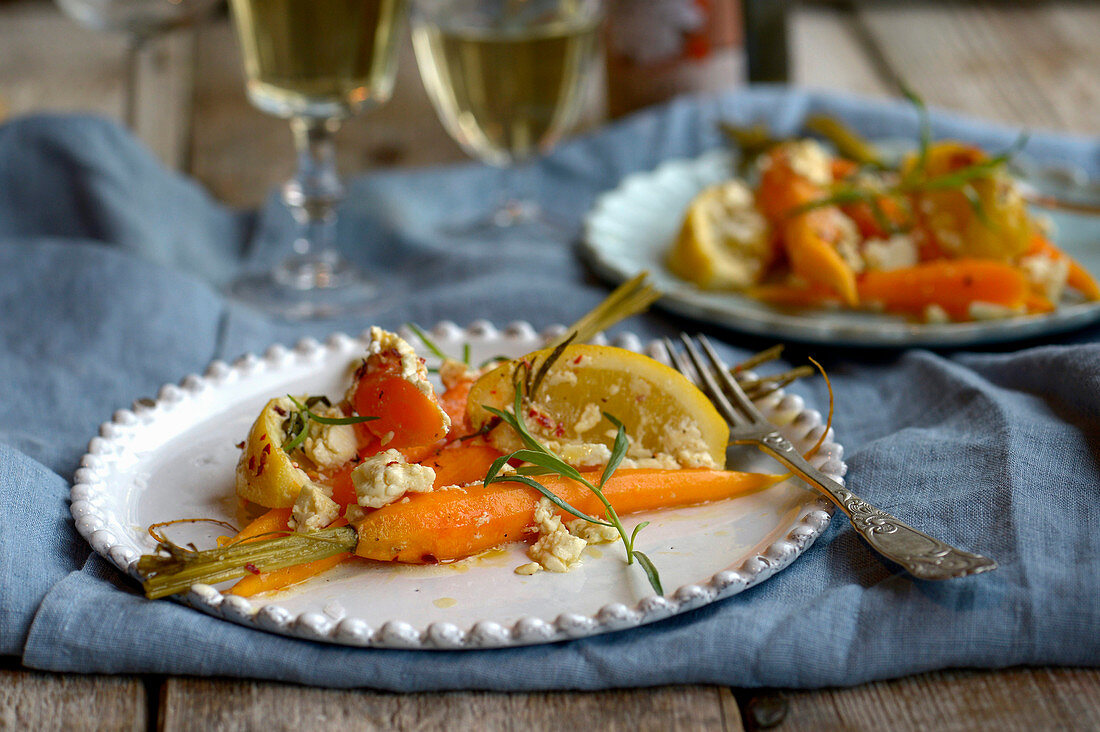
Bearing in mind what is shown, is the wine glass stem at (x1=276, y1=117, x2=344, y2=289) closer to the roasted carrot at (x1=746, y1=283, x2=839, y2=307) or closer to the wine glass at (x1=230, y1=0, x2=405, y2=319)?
the wine glass at (x1=230, y1=0, x2=405, y2=319)

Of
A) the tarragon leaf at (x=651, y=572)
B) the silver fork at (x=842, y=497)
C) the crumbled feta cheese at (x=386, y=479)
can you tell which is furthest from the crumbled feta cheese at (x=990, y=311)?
the crumbled feta cheese at (x=386, y=479)

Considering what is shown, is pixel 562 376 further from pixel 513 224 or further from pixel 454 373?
pixel 513 224

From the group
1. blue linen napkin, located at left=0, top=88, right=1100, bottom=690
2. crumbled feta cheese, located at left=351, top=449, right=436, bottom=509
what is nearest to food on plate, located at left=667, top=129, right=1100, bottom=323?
blue linen napkin, located at left=0, top=88, right=1100, bottom=690

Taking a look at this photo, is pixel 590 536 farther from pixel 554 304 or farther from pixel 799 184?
pixel 799 184

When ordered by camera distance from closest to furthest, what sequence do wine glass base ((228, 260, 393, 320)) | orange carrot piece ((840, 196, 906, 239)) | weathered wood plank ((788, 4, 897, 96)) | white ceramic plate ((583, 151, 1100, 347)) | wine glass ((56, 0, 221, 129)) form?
white ceramic plate ((583, 151, 1100, 347)) → orange carrot piece ((840, 196, 906, 239)) → wine glass base ((228, 260, 393, 320)) → wine glass ((56, 0, 221, 129)) → weathered wood plank ((788, 4, 897, 96))

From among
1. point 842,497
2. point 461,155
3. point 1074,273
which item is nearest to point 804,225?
point 1074,273

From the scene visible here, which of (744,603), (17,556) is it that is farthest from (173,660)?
(744,603)

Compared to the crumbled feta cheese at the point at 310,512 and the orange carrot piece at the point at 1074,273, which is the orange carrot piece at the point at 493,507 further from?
the orange carrot piece at the point at 1074,273
